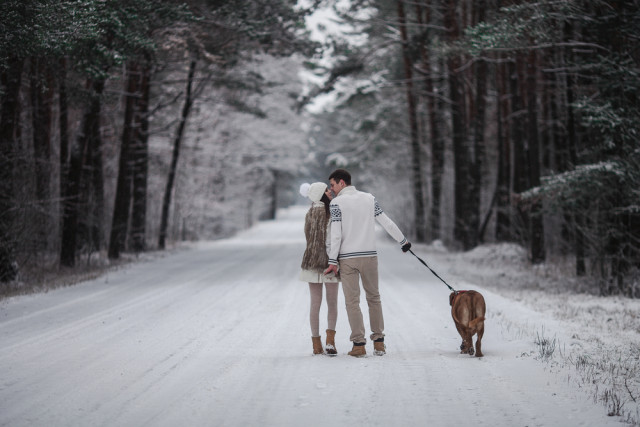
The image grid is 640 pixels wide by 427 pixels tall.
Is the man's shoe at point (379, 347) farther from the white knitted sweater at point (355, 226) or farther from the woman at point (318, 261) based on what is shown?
the white knitted sweater at point (355, 226)

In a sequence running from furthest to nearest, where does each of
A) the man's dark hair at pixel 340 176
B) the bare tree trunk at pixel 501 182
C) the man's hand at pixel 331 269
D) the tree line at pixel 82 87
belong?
the bare tree trunk at pixel 501 182, the tree line at pixel 82 87, the man's dark hair at pixel 340 176, the man's hand at pixel 331 269

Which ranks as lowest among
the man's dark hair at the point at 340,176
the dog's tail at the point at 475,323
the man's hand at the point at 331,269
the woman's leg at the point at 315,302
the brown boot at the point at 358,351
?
the brown boot at the point at 358,351

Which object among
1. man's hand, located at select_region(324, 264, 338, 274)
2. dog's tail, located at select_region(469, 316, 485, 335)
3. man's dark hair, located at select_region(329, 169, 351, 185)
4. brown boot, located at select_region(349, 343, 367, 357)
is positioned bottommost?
brown boot, located at select_region(349, 343, 367, 357)

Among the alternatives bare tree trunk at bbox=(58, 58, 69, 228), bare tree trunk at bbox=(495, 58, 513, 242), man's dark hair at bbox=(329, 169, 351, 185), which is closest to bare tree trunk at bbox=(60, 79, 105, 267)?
bare tree trunk at bbox=(58, 58, 69, 228)

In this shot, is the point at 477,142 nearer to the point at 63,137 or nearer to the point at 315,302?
the point at 63,137

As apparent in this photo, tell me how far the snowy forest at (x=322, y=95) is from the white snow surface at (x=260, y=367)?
274 centimetres

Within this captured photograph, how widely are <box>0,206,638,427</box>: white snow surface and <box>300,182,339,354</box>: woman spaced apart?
377 millimetres

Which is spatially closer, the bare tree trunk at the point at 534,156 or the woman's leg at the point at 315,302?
the woman's leg at the point at 315,302

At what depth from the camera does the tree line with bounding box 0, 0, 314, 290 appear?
10039mm

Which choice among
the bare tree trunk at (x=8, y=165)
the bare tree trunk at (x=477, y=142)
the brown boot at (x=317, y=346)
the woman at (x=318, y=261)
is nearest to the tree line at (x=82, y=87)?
the bare tree trunk at (x=8, y=165)

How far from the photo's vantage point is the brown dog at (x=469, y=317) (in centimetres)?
670

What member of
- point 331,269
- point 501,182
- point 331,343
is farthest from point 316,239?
point 501,182

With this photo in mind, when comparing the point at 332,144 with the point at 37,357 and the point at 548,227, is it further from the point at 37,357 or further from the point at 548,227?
the point at 37,357

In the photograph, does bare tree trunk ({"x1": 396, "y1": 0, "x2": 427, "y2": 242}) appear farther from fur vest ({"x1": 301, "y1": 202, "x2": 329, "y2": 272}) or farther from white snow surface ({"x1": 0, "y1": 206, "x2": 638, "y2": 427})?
fur vest ({"x1": 301, "y1": 202, "x2": 329, "y2": 272})
